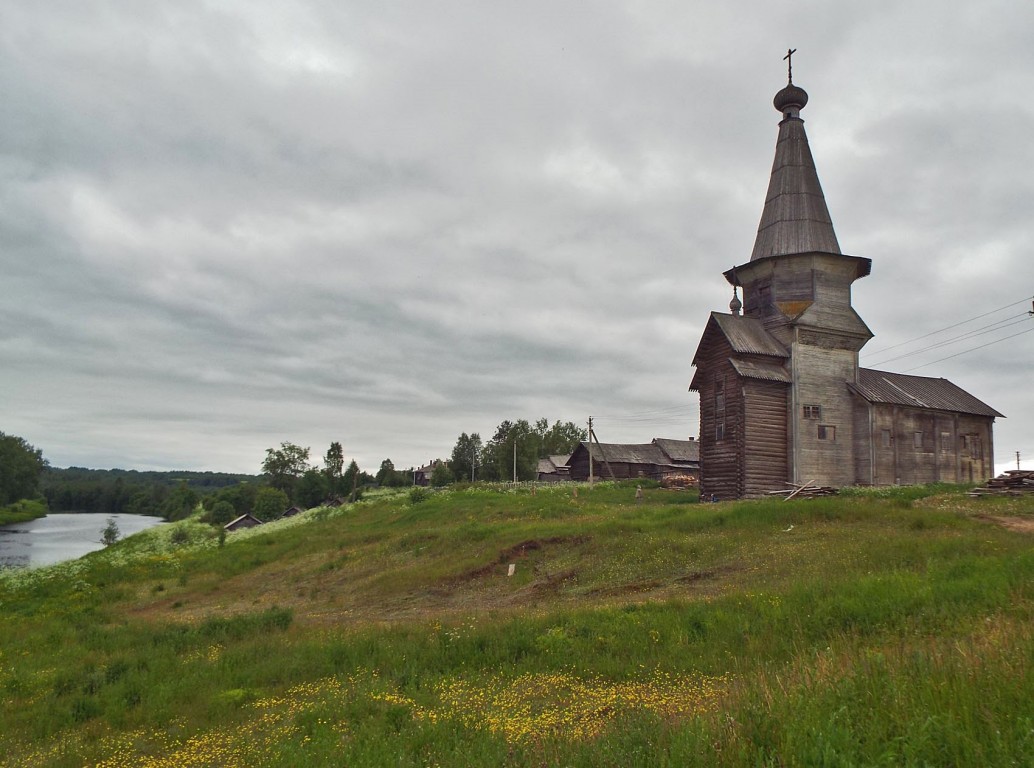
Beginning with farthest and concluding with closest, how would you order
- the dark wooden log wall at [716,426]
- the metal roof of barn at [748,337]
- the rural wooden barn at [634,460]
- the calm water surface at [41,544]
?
the rural wooden barn at [634,460] < the calm water surface at [41,544] < the metal roof of barn at [748,337] < the dark wooden log wall at [716,426]

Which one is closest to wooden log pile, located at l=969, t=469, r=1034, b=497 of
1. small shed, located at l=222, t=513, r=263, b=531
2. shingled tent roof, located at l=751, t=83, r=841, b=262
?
shingled tent roof, located at l=751, t=83, r=841, b=262

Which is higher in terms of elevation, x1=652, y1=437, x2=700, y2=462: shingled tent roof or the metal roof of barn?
the metal roof of barn

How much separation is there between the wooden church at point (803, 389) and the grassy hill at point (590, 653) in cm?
852

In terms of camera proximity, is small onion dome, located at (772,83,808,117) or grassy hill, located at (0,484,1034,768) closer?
grassy hill, located at (0,484,1034,768)

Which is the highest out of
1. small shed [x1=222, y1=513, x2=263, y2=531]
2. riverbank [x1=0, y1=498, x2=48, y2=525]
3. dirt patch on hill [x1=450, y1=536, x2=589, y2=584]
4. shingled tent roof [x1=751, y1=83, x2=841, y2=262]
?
shingled tent roof [x1=751, y1=83, x2=841, y2=262]

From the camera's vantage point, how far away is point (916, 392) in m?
35.5

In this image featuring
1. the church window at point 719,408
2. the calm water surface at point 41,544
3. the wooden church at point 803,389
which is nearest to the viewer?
the wooden church at point 803,389

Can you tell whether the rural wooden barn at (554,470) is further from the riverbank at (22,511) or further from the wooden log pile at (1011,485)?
the riverbank at (22,511)

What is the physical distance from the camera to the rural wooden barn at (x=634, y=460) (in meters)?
64.8

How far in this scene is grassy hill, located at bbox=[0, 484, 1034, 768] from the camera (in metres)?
4.92

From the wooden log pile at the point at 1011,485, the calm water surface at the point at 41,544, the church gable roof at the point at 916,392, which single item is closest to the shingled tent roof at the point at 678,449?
the church gable roof at the point at 916,392

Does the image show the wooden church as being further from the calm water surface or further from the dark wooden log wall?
the calm water surface

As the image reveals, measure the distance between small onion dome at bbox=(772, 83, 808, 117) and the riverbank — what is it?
100082mm

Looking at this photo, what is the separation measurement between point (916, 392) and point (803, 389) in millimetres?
8988
